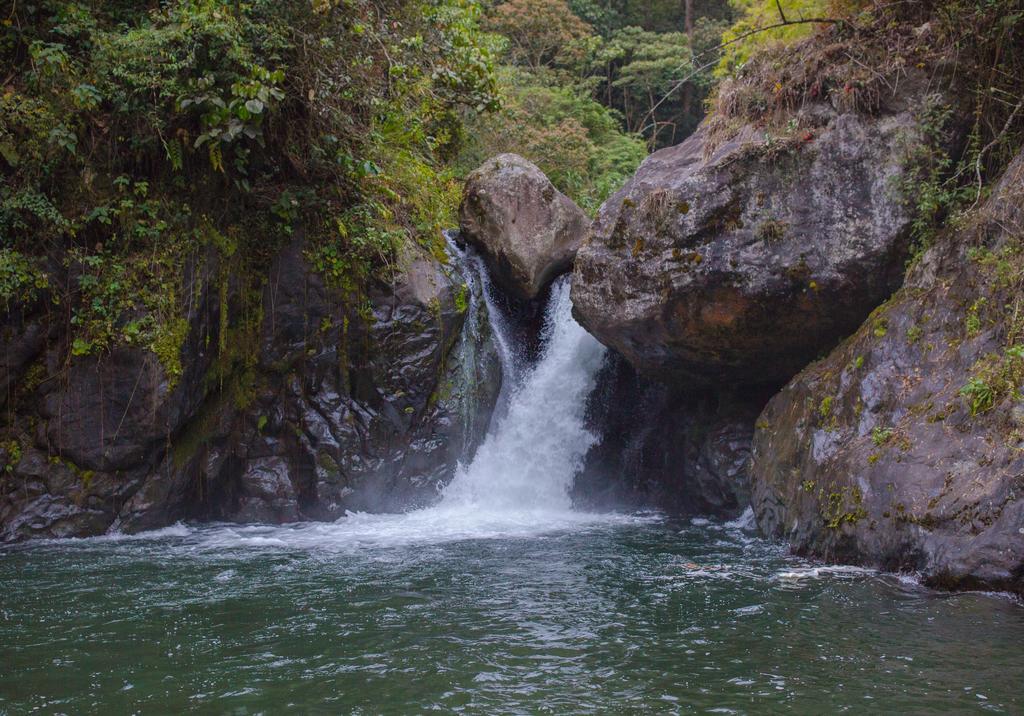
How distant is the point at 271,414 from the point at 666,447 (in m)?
5.51

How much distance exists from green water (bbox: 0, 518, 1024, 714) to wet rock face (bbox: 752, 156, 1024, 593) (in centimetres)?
38

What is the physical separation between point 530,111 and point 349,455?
43.4 feet

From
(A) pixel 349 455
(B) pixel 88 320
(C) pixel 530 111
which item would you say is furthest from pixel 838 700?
(C) pixel 530 111

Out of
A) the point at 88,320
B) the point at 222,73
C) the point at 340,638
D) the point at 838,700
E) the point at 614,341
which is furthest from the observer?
the point at 614,341

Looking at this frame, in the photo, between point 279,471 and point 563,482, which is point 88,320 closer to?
point 279,471

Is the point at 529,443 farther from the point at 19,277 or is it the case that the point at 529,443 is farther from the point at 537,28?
the point at 537,28

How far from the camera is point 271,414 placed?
11.1 m

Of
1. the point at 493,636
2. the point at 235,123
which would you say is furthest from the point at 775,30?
the point at 493,636

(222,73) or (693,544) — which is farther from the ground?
(222,73)

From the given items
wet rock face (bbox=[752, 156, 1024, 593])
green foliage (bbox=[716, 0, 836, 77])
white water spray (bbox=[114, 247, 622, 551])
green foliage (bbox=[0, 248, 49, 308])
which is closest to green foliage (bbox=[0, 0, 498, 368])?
green foliage (bbox=[0, 248, 49, 308])

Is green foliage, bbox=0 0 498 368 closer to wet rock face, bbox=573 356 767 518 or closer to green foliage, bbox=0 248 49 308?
green foliage, bbox=0 248 49 308

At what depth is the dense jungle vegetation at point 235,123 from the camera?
351 inches

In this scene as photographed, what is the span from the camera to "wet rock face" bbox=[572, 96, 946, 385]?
9109 mm

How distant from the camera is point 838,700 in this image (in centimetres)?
435
